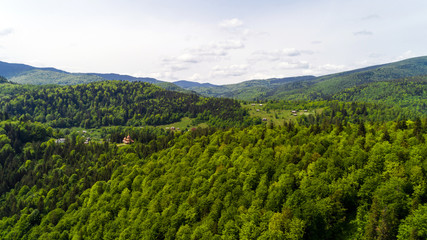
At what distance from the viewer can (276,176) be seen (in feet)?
295

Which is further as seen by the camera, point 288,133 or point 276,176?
point 288,133

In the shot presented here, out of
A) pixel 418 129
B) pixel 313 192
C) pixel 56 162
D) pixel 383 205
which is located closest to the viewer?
pixel 383 205

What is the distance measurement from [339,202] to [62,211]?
134963 millimetres

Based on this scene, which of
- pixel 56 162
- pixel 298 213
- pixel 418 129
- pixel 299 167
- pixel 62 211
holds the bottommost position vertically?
pixel 62 211

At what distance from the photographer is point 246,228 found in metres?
67.2

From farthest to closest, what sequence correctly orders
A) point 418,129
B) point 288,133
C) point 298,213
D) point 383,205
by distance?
point 288,133, point 418,129, point 298,213, point 383,205

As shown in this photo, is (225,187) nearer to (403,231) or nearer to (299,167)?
(299,167)

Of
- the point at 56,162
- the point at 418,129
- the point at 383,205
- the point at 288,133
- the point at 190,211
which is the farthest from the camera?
the point at 56,162

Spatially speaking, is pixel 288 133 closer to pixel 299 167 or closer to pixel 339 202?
pixel 299 167

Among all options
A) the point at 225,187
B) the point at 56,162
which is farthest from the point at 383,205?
the point at 56,162

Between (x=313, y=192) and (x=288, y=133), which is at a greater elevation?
(x=288, y=133)

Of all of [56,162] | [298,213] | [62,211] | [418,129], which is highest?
[418,129]

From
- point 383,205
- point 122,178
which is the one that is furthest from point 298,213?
point 122,178

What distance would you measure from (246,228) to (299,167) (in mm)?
34872
